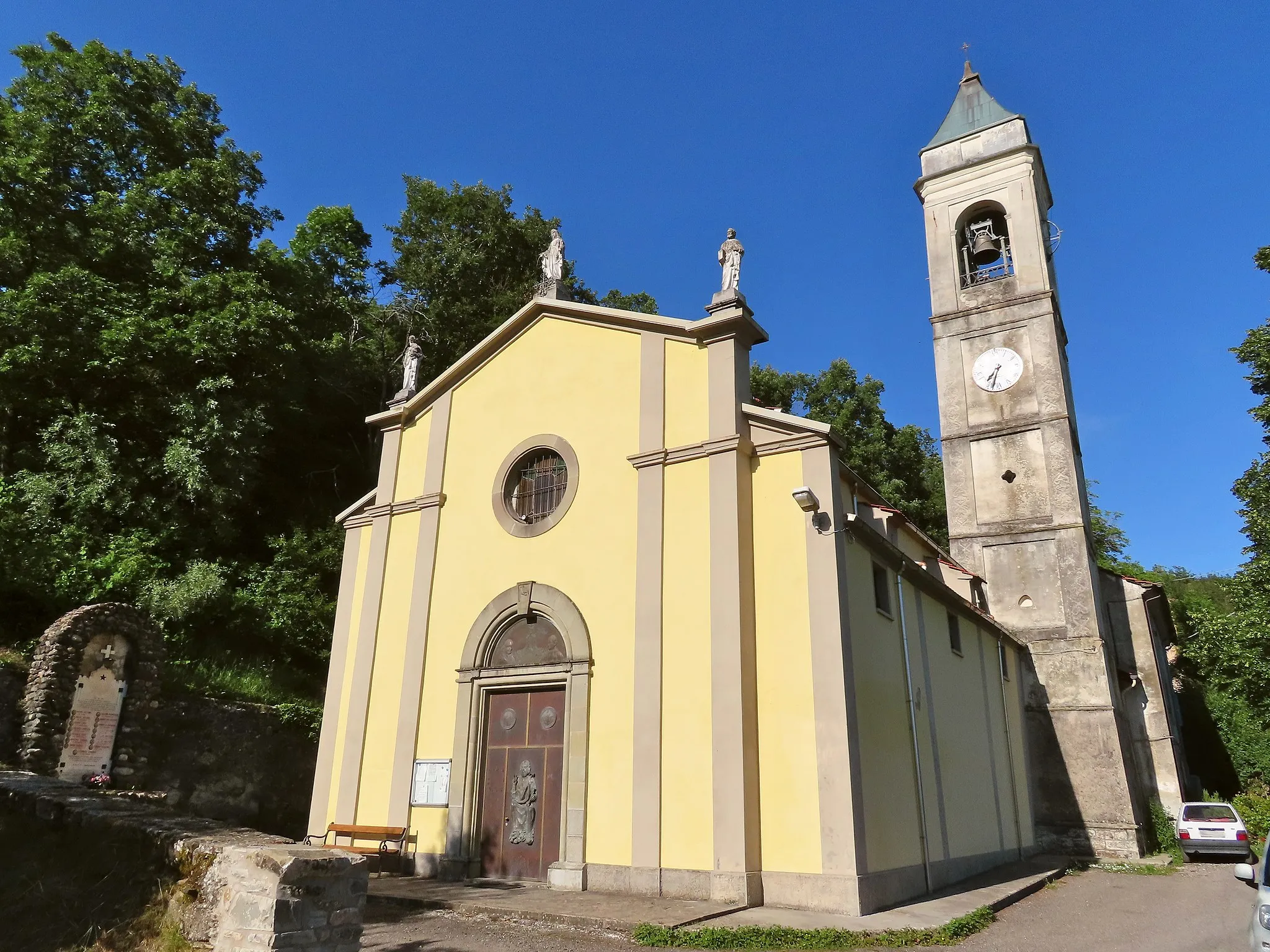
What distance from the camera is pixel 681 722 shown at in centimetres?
1112

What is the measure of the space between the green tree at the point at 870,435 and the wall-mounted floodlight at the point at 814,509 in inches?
826

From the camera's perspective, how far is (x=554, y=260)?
1577 cm

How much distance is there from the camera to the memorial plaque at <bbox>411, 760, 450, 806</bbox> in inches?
510

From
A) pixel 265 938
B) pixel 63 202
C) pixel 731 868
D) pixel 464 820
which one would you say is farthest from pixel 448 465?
pixel 63 202

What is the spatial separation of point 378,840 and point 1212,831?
56.2 ft

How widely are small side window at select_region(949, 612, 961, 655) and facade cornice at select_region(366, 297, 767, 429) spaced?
664cm

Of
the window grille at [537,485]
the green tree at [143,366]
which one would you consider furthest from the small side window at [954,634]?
the green tree at [143,366]

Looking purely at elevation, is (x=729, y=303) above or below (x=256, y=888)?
above

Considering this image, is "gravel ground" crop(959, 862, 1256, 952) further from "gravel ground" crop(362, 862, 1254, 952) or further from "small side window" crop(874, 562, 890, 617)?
"small side window" crop(874, 562, 890, 617)

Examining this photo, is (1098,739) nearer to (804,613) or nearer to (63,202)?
(804,613)

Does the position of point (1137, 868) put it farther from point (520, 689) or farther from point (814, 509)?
point (520, 689)

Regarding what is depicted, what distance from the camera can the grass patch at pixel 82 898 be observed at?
622cm

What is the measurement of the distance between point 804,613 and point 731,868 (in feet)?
10.5

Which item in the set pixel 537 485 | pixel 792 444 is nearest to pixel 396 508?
pixel 537 485
